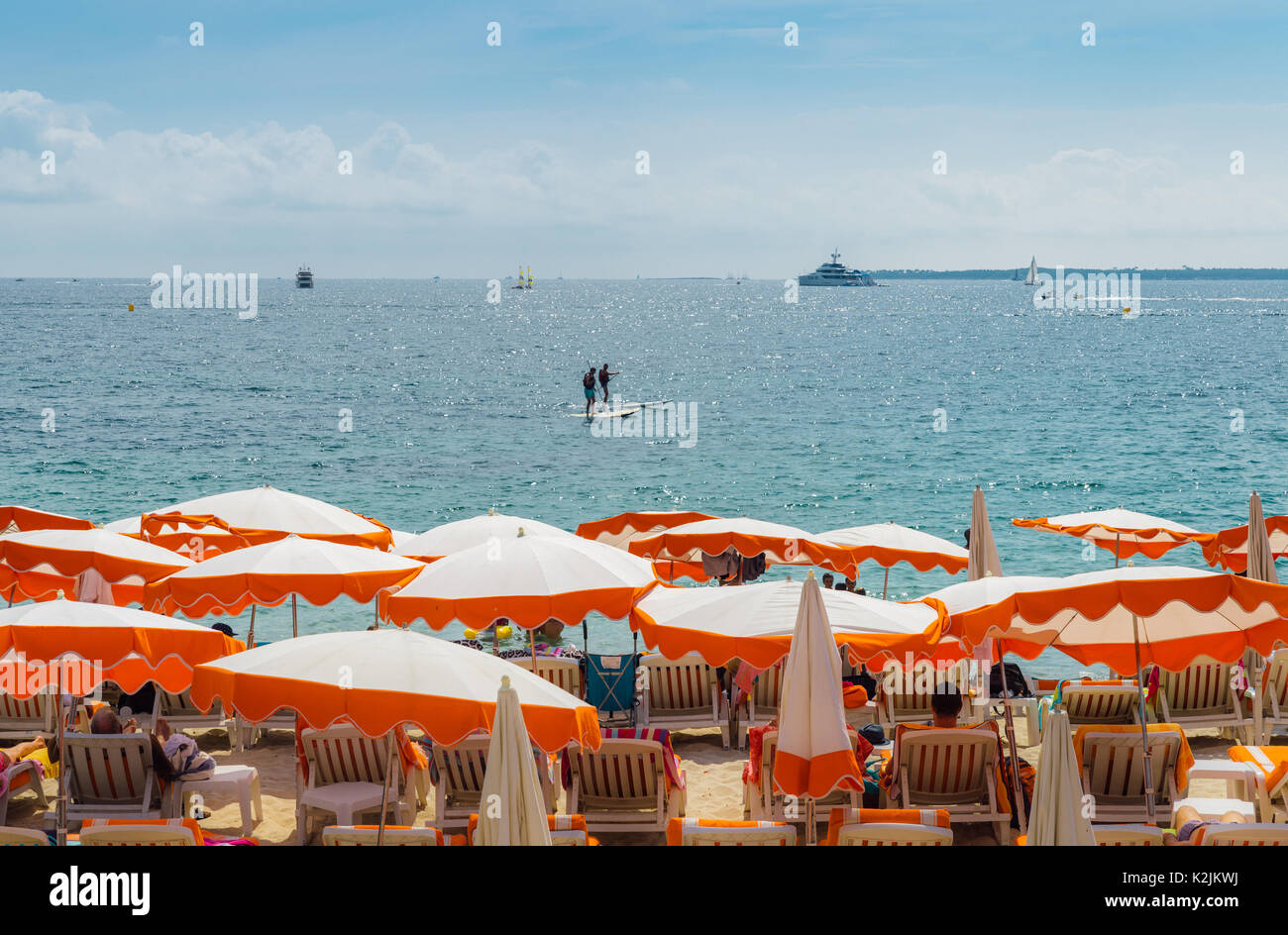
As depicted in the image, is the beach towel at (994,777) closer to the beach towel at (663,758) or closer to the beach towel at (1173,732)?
the beach towel at (1173,732)

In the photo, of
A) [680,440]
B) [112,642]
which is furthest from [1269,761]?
[680,440]

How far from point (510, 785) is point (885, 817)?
2.34 metres

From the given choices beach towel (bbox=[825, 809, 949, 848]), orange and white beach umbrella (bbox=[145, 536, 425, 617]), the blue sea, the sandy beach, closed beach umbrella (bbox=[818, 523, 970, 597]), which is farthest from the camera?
the blue sea

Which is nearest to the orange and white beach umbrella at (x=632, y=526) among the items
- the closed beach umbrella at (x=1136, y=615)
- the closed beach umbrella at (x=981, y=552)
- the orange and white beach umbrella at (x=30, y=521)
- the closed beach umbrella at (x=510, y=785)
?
the closed beach umbrella at (x=981, y=552)

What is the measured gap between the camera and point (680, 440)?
52.0 metres

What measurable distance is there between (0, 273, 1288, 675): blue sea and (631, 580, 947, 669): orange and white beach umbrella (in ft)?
31.0

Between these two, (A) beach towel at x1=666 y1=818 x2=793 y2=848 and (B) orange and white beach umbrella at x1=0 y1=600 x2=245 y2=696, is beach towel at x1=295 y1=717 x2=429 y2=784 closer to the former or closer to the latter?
(B) orange and white beach umbrella at x1=0 y1=600 x2=245 y2=696

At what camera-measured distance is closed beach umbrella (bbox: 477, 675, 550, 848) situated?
5.64m

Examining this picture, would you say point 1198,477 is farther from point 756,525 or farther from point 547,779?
point 547,779

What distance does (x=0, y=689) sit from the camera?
8.73m

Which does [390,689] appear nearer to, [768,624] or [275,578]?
[768,624]

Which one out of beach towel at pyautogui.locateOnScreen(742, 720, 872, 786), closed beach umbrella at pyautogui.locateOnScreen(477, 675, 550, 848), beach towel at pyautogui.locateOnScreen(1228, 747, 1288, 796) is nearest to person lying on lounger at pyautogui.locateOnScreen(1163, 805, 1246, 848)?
beach towel at pyautogui.locateOnScreen(1228, 747, 1288, 796)

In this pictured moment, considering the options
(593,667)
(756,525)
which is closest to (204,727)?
(593,667)

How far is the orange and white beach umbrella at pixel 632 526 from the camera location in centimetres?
1265
